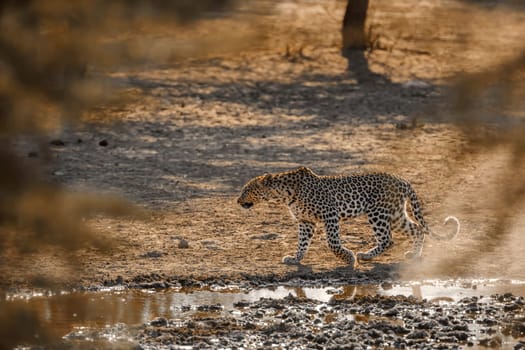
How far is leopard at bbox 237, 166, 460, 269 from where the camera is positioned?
32.0 feet

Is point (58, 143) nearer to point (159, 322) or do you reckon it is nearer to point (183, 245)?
point (183, 245)

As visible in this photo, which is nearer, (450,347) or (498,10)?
(498,10)

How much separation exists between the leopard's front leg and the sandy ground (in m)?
0.12

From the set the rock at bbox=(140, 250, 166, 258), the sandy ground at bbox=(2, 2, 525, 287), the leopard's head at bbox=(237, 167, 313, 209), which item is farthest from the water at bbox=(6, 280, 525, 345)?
the leopard's head at bbox=(237, 167, 313, 209)

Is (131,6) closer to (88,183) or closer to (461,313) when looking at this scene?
(461,313)

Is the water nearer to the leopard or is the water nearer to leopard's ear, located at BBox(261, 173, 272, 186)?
the leopard

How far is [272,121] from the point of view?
15867 mm

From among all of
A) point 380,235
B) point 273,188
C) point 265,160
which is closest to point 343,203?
point 380,235

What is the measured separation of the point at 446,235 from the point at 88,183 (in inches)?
183

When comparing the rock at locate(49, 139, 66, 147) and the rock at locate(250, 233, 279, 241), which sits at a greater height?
the rock at locate(49, 139, 66, 147)

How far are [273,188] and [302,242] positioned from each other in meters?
0.58

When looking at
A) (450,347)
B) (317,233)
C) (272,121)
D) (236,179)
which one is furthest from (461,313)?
(272,121)

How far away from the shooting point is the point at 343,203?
32.1 ft

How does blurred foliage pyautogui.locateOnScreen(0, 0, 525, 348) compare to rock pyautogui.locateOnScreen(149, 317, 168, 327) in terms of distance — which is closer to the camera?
blurred foliage pyautogui.locateOnScreen(0, 0, 525, 348)
